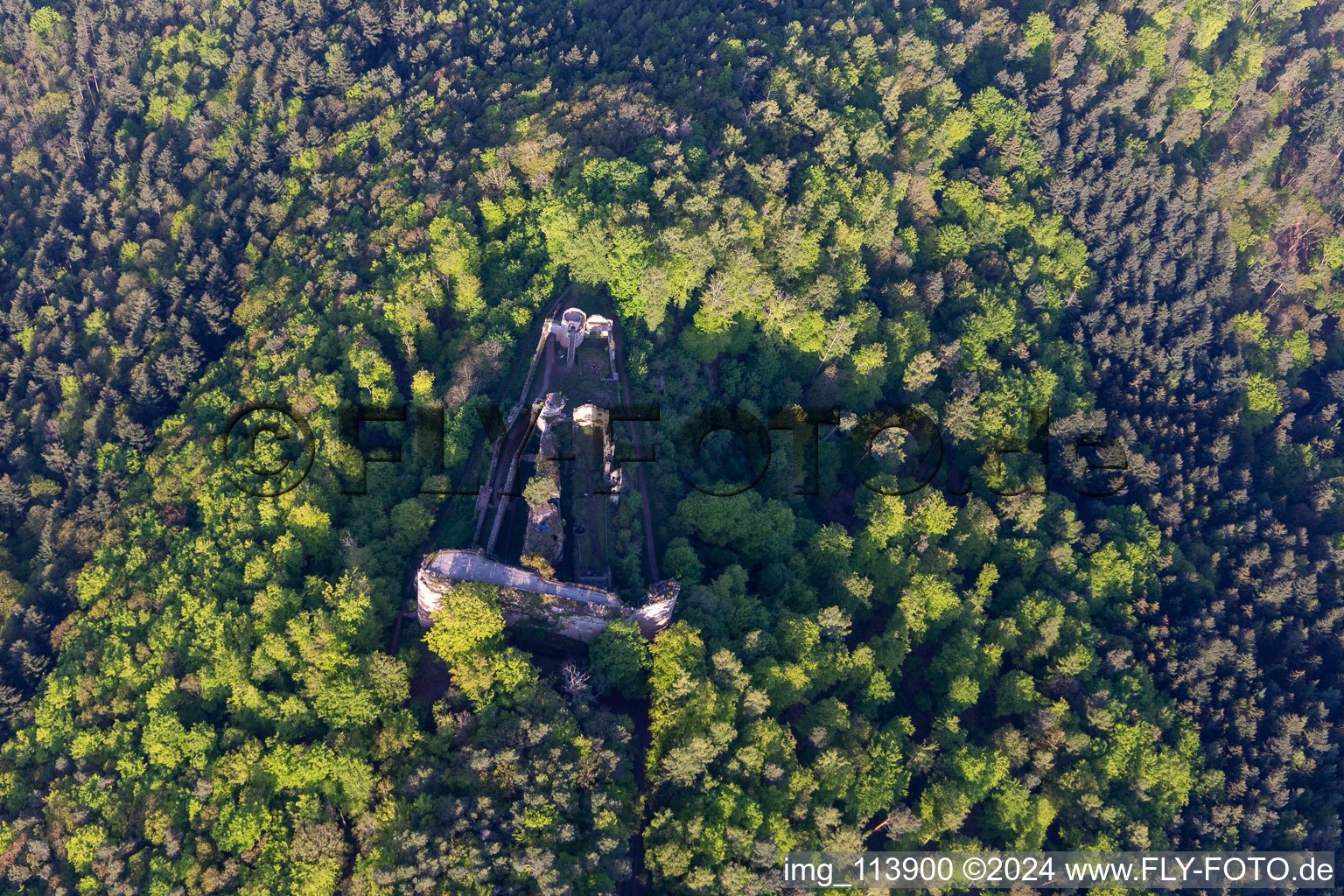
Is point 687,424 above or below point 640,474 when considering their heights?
above

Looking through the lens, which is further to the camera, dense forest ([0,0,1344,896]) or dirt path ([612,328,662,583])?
dirt path ([612,328,662,583])

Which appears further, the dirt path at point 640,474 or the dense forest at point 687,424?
the dirt path at point 640,474

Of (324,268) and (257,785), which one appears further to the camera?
(324,268)

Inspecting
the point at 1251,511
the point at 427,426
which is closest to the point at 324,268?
the point at 427,426

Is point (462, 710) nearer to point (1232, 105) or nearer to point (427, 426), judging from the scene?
point (427, 426)

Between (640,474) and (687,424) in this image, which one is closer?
(640,474)

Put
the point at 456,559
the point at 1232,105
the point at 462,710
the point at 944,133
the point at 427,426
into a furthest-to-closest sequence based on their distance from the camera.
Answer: the point at 1232,105 < the point at 944,133 < the point at 427,426 < the point at 456,559 < the point at 462,710

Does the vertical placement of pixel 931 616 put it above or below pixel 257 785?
above

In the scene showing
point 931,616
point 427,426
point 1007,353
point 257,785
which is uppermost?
point 1007,353
